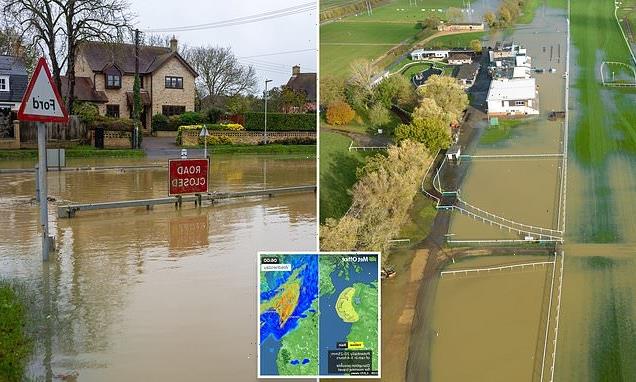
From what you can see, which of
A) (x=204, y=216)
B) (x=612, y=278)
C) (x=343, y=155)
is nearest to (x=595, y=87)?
(x=612, y=278)

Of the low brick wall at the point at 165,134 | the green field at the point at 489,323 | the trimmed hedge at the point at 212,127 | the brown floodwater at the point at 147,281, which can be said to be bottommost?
the brown floodwater at the point at 147,281

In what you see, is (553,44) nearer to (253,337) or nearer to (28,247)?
(253,337)

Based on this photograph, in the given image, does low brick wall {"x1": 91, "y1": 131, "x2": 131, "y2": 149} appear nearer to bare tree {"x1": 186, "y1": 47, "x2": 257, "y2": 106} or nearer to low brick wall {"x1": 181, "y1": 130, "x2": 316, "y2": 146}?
low brick wall {"x1": 181, "y1": 130, "x2": 316, "y2": 146}

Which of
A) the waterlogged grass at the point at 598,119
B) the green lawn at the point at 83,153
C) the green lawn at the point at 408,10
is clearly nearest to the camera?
the waterlogged grass at the point at 598,119

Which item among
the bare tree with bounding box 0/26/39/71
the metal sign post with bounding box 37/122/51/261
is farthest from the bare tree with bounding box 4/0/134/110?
the metal sign post with bounding box 37/122/51/261

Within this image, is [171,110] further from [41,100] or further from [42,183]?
[41,100]

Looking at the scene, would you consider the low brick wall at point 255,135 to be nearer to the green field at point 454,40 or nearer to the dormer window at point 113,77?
the dormer window at point 113,77

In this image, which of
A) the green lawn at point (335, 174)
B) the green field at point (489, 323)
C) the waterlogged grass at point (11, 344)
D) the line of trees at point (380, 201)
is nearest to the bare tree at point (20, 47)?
the waterlogged grass at point (11, 344)
